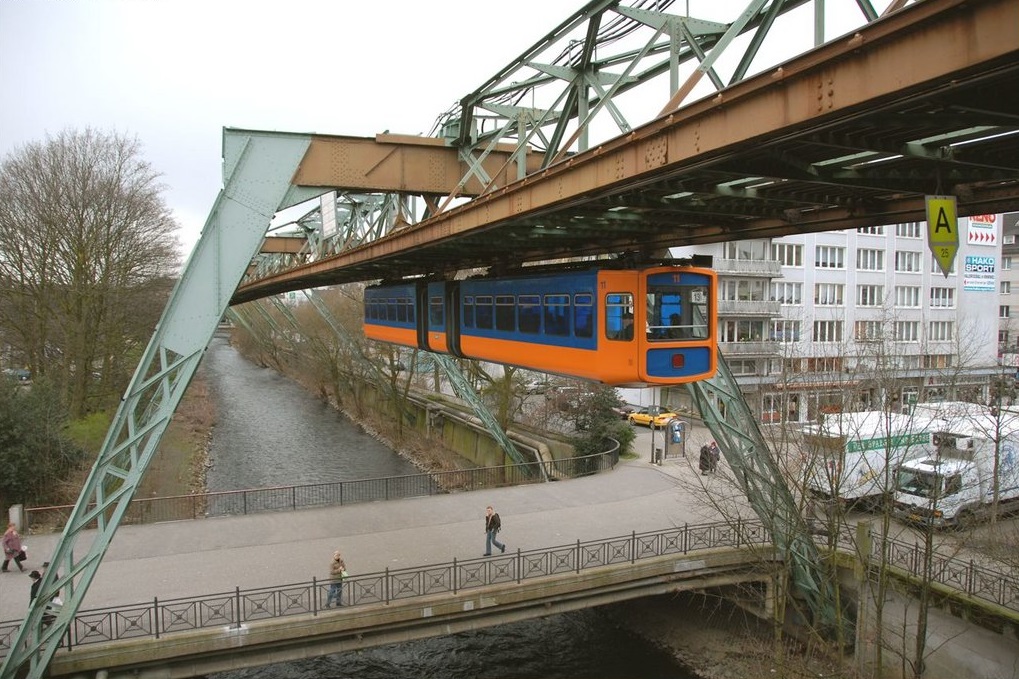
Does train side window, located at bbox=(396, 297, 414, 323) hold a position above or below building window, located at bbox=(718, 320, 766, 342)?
above

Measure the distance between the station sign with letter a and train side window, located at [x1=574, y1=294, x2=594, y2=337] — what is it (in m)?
6.42

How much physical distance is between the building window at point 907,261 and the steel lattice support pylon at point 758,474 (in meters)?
26.8

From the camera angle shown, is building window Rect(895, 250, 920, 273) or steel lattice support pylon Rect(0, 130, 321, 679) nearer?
steel lattice support pylon Rect(0, 130, 321, 679)

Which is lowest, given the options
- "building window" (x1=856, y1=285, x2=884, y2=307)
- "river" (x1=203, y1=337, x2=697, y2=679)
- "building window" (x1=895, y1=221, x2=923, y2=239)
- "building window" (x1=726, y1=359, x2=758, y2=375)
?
"river" (x1=203, y1=337, x2=697, y2=679)

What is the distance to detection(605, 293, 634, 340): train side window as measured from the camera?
1016 cm

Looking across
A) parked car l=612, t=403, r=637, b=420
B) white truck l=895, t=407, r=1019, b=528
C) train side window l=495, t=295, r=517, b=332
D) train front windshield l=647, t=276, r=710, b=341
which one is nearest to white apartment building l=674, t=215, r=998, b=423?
parked car l=612, t=403, r=637, b=420

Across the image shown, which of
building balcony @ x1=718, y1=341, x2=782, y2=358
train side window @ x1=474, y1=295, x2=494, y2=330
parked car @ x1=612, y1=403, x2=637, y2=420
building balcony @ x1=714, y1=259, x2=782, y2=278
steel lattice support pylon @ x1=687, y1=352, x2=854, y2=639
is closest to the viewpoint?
steel lattice support pylon @ x1=687, y1=352, x2=854, y2=639

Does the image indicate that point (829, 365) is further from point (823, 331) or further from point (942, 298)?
point (942, 298)

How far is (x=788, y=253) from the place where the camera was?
33.1 meters

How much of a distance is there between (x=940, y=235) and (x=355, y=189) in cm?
868

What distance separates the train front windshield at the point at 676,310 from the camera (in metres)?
10.2

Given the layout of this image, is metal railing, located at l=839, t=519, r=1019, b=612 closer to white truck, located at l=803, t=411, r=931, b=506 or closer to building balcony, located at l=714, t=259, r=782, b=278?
white truck, located at l=803, t=411, r=931, b=506

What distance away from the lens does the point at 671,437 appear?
23.6 meters

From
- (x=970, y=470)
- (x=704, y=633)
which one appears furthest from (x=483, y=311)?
(x=970, y=470)
